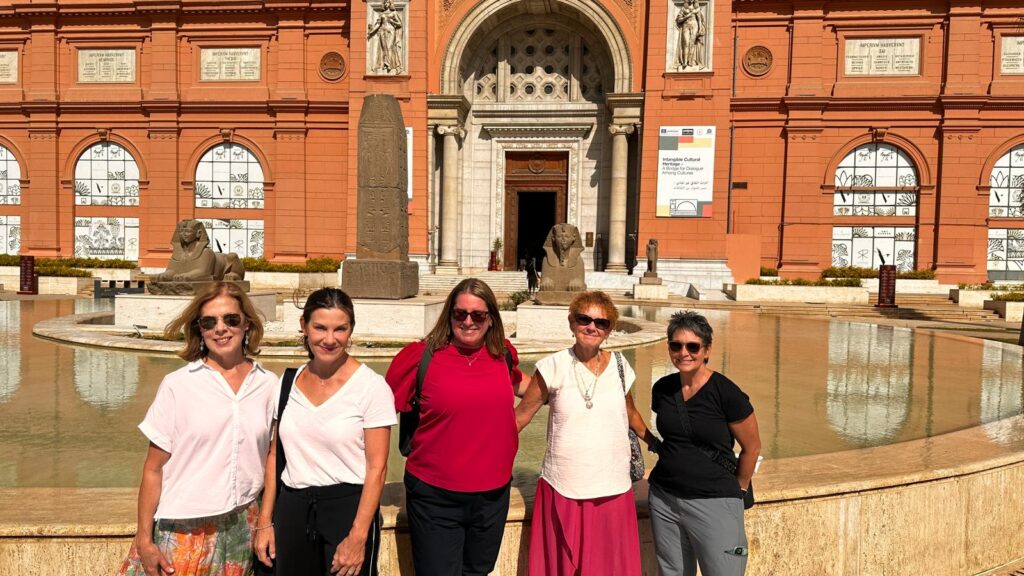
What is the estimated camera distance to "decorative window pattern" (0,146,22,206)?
1112 inches

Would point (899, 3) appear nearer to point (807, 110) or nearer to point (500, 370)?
point (807, 110)

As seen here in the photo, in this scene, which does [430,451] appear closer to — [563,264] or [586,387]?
[586,387]

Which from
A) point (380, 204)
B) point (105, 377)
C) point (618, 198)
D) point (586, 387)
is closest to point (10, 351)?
point (105, 377)

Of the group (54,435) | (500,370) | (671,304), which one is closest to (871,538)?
(500,370)

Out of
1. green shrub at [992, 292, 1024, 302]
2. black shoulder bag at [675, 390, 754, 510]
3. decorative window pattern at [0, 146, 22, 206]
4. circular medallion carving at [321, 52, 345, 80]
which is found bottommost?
green shrub at [992, 292, 1024, 302]

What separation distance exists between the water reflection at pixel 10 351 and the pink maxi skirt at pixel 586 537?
→ 5478mm

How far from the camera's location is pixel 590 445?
269cm

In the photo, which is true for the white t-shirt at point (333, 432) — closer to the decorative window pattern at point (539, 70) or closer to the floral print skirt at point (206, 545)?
the floral print skirt at point (206, 545)

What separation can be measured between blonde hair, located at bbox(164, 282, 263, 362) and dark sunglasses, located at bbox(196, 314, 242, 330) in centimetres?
4

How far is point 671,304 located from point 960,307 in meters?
8.05

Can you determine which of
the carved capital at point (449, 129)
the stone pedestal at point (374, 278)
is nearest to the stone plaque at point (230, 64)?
the carved capital at point (449, 129)

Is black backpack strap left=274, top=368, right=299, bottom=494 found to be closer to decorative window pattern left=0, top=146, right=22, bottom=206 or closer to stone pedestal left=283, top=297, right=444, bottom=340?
stone pedestal left=283, top=297, right=444, bottom=340

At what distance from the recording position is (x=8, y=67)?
91.9 feet

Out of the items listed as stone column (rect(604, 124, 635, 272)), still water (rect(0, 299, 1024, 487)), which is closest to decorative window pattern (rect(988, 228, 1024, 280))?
stone column (rect(604, 124, 635, 272))
